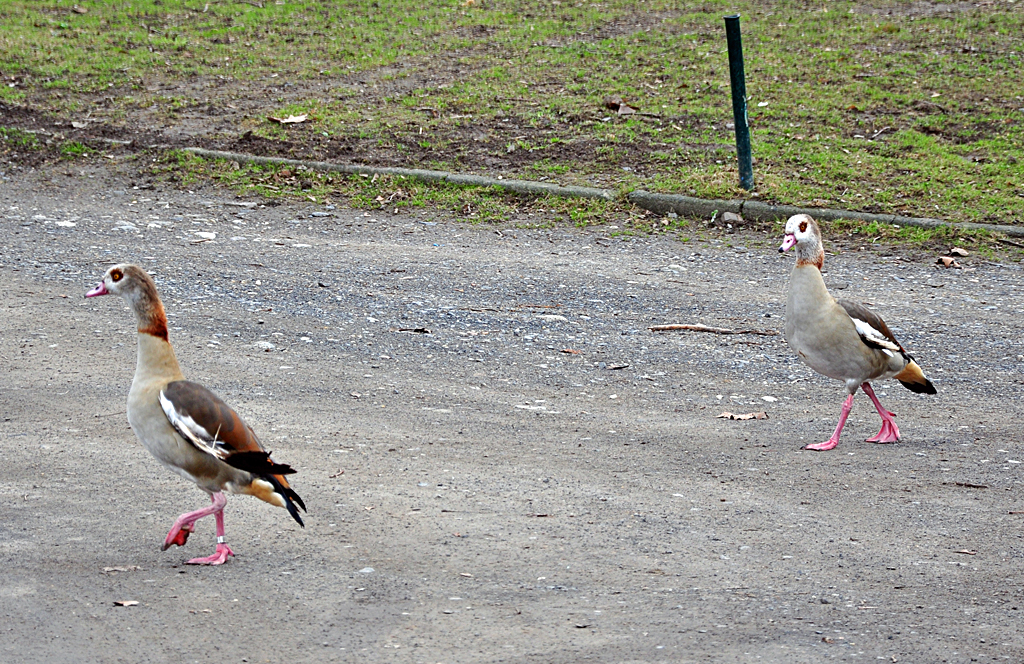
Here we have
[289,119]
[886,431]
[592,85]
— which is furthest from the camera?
[592,85]

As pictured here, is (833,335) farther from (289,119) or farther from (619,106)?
(289,119)

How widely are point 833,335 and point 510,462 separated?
1835 mm

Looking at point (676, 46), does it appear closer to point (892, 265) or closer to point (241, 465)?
point (892, 265)

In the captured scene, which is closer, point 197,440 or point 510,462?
point 197,440

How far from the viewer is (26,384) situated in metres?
6.66

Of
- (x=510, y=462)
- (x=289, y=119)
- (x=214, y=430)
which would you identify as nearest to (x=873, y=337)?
(x=510, y=462)

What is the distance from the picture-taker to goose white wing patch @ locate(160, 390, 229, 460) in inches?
181

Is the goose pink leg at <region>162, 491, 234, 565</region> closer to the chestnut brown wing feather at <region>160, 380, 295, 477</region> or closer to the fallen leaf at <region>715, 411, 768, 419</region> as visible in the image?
the chestnut brown wing feather at <region>160, 380, 295, 477</region>

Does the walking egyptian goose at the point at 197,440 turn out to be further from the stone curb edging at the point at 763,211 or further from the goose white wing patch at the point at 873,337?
the stone curb edging at the point at 763,211

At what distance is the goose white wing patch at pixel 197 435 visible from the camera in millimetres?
4590

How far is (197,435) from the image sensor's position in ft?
15.1

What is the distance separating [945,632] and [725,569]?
90cm

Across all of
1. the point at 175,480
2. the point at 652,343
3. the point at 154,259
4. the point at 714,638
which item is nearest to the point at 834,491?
the point at 714,638

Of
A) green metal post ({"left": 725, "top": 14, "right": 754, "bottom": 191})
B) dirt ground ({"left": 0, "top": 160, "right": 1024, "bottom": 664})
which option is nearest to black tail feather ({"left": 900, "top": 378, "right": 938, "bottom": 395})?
dirt ground ({"left": 0, "top": 160, "right": 1024, "bottom": 664})
